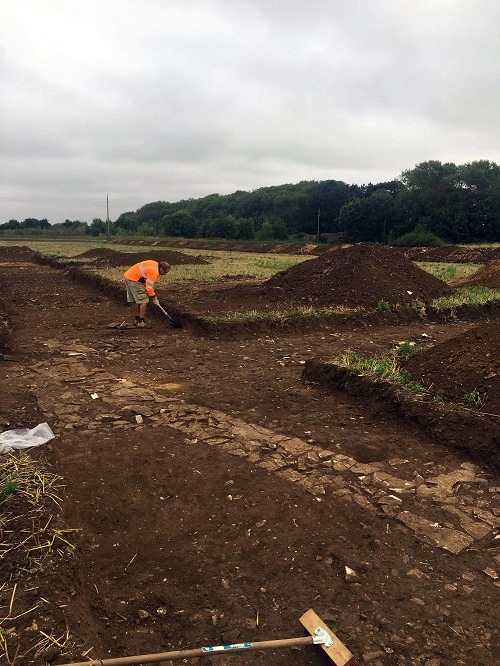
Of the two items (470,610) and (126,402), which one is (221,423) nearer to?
(126,402)

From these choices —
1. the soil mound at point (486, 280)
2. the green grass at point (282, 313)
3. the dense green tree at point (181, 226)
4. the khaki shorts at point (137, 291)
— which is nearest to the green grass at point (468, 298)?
the soil mound at point (486, 280)

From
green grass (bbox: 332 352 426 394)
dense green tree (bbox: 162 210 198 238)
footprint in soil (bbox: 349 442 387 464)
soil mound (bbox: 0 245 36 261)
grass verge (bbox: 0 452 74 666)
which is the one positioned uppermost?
dense green tree (bbox: 162 210 198 238)

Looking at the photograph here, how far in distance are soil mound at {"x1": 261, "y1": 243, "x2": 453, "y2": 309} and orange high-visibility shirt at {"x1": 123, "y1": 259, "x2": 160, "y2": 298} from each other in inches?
148

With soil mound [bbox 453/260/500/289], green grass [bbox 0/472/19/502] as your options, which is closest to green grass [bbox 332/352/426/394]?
green grass [bbox 0/472/19/502]

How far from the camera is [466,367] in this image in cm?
557

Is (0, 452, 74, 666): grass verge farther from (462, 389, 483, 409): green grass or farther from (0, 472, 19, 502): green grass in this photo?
(462, 389, 483, 409): green grass

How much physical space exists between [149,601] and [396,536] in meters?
1.66

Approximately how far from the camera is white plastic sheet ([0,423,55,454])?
426 centimetres

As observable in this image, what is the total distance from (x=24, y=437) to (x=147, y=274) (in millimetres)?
5794

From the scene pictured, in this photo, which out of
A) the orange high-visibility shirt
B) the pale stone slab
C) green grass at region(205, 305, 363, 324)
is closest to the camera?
the pale stone slab

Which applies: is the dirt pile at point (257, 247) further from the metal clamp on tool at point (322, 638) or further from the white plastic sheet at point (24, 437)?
the metal clamp on tool at point (322, 638)

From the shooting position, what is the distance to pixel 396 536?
3.33m

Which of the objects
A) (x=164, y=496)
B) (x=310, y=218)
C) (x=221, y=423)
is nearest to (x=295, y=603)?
(x=164, y=496)

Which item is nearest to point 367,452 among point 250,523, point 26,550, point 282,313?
point 250,523
